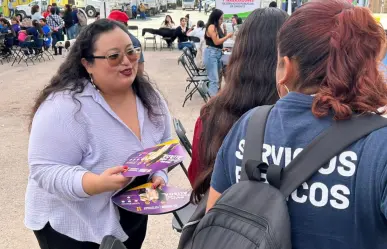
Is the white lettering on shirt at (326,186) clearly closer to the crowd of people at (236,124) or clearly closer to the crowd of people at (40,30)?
the crowd of people at (236,124)

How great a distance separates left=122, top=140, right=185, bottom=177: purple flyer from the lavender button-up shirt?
10 centimetres

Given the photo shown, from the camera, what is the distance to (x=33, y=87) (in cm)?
985

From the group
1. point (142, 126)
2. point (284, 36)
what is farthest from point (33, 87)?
point (284, 36)

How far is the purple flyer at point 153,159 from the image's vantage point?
1.75 meters

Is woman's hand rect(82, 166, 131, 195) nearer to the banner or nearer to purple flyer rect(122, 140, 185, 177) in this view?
purple flyer rect(122, 140, 185, 177)

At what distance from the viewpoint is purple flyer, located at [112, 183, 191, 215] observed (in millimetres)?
1825

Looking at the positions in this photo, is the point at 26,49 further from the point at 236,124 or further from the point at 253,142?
the point at 253,142

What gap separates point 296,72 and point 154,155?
87 cm

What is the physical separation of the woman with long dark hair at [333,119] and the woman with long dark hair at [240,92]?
78 centimetres

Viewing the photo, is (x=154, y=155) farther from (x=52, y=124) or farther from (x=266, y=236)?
(x=266, y=236)

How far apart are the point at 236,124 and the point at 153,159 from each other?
26.5 inches

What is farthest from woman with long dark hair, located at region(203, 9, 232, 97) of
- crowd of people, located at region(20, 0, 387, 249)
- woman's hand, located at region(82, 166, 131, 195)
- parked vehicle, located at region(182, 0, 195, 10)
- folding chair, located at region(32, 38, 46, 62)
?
parked vehicle, located at region(182, 0, 195, 10)

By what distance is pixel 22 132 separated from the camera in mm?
6523

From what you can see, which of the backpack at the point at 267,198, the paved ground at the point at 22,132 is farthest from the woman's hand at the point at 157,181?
the paved ground at the point at 22,132
